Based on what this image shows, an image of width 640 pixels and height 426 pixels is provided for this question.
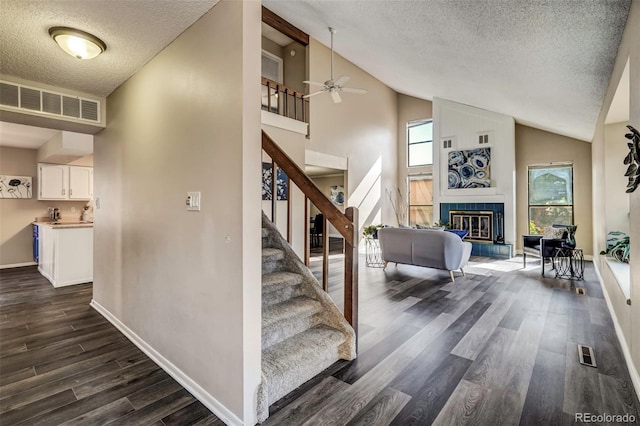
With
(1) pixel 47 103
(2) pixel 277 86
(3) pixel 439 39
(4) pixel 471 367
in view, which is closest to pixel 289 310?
(4) pixel 471 367

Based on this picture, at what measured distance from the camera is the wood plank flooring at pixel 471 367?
184cm

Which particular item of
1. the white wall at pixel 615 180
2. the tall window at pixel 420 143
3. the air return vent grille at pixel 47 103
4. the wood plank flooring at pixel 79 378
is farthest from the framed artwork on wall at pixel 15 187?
the white wall at pixel 615 180

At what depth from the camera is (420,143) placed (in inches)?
394

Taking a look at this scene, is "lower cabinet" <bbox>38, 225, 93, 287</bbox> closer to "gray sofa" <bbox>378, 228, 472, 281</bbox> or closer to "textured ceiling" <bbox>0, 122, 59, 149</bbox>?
"textured ceiling" <bbox>0, 122, 59, 149</bbox>

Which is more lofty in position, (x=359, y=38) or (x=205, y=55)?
(x=359, y=38)

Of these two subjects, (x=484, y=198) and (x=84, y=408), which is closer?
(x=84, y=408)

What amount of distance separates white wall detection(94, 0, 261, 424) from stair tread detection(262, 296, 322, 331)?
1.62ft

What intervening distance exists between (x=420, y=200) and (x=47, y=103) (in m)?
9.20

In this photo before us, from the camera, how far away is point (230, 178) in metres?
1.74

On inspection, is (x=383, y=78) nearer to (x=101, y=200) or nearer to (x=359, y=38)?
(x=359, y=38)

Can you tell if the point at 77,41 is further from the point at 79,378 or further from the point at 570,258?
the point at 570,258

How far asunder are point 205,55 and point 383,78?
312 inches

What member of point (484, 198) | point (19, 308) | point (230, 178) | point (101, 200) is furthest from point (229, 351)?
point (484, 198)

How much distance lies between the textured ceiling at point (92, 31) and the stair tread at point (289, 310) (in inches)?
84.0
